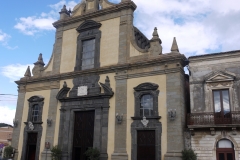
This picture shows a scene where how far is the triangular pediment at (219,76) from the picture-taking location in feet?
50.0

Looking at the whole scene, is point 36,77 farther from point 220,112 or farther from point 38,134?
point 220,112

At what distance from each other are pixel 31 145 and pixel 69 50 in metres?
7.83

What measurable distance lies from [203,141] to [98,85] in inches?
306

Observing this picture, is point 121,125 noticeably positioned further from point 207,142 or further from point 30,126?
point 30,126

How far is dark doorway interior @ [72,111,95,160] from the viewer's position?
723 inches

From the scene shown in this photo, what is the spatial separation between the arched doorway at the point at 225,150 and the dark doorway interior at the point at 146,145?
360 centimetres

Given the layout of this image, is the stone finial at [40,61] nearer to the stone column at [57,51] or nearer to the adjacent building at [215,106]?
the stone column at [57,51]

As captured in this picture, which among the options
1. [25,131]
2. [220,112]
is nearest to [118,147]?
[220,112]

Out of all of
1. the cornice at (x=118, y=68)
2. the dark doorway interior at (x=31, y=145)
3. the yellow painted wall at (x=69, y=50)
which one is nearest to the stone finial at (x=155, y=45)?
the cornice at (x=118, y=68)

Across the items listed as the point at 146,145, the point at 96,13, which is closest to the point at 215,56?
the point at 146,145

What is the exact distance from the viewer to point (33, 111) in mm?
21766

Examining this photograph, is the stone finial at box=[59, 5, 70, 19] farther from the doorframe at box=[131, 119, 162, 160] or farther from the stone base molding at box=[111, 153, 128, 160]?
the stone base molding at box=[111, 153, 128, 160]

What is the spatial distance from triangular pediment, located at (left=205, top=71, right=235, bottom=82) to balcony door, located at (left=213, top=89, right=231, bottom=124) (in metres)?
0.66

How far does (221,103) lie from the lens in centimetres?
1530
